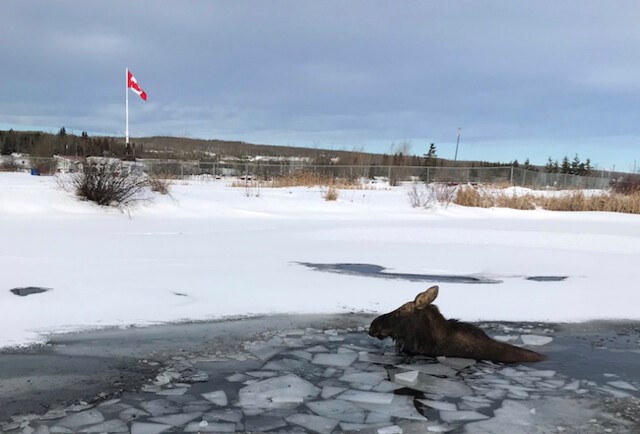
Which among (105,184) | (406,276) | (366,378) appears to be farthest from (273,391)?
(105,184)

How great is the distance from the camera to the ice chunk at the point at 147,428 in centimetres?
344

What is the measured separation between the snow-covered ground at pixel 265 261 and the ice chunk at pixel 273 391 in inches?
76.9

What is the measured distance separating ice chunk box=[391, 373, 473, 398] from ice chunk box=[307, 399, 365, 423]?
0.62 m

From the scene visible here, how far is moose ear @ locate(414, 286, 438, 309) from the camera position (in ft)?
16.3

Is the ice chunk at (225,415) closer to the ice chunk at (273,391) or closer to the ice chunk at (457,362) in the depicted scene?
the ice chunk at (273,391)

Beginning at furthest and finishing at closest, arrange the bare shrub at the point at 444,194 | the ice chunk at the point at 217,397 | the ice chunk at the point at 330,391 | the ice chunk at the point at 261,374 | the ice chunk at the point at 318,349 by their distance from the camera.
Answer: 1. the bare shrub at the point at 444,194
2. the ice chunk at the point at 318,349
3. the ice chunk at the point at 261,374
4. the ice chunk at the point at 330,391
5. the ice chunk at the point at 217,397

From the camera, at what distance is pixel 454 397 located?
413 cm

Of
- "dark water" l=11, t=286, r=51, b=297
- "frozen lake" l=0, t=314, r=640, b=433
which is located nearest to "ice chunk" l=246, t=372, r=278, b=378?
"frozen lake" l=0, t=314, r=640, b=433

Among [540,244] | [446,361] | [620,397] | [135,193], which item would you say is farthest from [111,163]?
[620,397]

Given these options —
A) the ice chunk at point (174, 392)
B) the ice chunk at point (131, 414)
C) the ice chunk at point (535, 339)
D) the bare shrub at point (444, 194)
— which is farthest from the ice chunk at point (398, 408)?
the bare shrub at point (444, 194)

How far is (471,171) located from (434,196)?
63.7 feet

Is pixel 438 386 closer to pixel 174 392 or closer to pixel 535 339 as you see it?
pixel 535 339

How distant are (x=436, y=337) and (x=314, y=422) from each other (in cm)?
186

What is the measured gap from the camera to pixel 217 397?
401 centimetres
